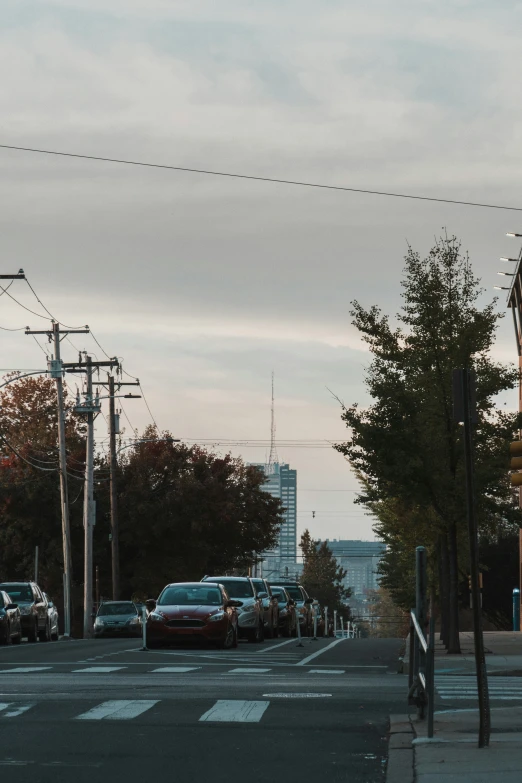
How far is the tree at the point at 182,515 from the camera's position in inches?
2368

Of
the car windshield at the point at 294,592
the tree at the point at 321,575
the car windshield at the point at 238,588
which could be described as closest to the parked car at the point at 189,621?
the car windshield at the point at 238,588

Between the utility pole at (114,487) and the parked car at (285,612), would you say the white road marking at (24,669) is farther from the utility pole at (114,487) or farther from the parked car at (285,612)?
the utility pole at (114,487)

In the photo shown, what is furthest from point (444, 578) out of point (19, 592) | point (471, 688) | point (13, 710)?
point (13, 710)

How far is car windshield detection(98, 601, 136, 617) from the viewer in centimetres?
4875

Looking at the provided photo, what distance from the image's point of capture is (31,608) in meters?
39.0

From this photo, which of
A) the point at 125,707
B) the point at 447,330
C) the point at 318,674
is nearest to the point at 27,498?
the point at 447,330

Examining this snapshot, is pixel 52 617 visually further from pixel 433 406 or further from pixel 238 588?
pixel 433 406

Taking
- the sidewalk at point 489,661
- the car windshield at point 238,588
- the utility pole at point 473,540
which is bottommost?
the sidewalk at point 489,661

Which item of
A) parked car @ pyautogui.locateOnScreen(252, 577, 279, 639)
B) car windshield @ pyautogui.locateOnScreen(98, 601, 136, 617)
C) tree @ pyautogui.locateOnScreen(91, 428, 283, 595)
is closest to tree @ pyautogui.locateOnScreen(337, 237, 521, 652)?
parked car @ pyautogui.locateOnScreen(252, 577, 279, 639)

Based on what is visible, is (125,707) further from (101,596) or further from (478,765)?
(101,596)

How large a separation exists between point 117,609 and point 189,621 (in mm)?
21540

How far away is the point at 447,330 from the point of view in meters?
28.1

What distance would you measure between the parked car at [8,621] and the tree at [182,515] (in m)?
25.3

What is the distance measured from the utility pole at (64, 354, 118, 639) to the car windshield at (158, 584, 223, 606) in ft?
69.3
